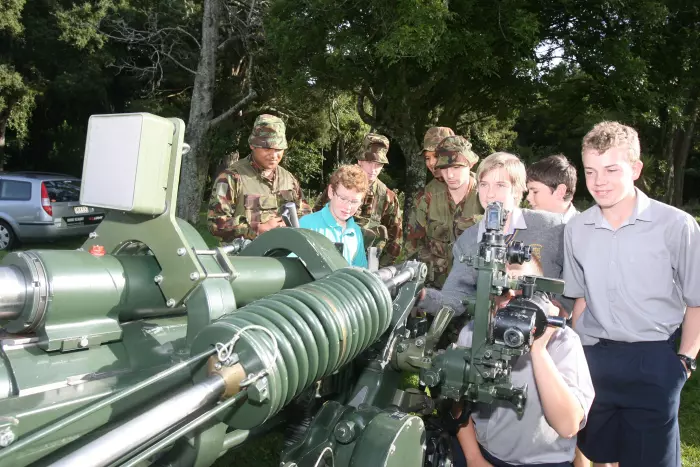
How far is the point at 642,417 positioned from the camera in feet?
9.85

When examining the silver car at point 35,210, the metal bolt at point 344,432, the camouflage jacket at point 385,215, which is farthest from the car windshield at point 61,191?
the metal bolt at point 344,432

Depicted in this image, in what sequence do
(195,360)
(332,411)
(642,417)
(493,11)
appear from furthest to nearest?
1. (493,11)
2. (642,417)
3. (332,411)
4. (195,360)

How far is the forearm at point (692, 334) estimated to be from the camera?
3.00 m

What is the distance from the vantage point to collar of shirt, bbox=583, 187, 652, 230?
3049 mm

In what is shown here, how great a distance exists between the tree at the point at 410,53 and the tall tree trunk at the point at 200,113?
282 centimetres

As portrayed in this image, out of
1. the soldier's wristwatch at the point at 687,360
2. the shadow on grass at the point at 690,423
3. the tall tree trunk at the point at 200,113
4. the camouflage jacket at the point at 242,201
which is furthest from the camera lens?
the tall tree trunk at the point at 200,113

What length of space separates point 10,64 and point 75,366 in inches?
1003

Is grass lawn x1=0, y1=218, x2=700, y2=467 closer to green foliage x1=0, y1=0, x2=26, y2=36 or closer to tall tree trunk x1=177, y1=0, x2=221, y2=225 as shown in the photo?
tall tree trunk x1=177, y1=0, x2=221, y2=225

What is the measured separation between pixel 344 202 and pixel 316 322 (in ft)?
7.54

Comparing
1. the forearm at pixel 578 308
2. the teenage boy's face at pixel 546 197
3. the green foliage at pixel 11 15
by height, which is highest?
the green foliage at pixel 11 15

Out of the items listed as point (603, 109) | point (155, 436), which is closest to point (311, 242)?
point (155, 436)

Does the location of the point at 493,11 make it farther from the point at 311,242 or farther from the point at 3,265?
the point at 3,265

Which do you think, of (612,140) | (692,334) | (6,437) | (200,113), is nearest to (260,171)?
(612,140)

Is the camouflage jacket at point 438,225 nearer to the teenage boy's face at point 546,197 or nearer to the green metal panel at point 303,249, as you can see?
the teenage boy's face at point 546,197
